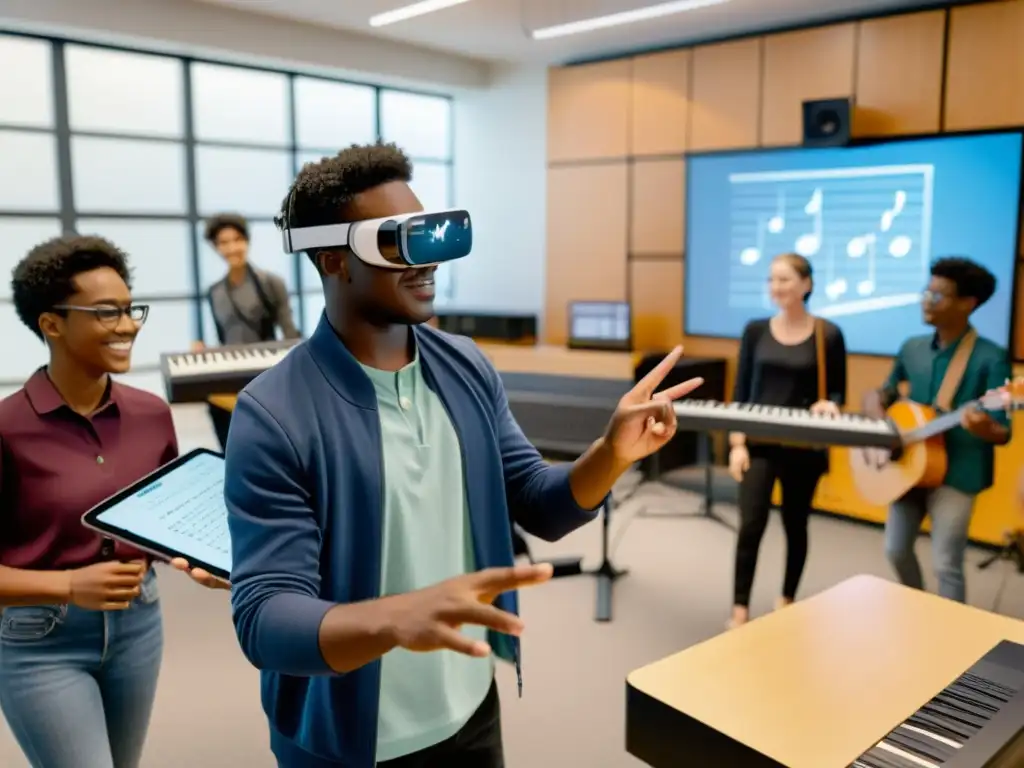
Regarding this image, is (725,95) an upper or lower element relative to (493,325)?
upper

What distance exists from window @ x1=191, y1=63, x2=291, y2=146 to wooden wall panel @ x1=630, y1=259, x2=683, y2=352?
2.96 metres

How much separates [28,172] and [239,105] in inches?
61.0

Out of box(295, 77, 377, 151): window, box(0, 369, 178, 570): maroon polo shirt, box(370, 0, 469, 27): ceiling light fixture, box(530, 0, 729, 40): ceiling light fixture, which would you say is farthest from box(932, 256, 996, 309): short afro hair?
box(295, 77, 377, 151): window

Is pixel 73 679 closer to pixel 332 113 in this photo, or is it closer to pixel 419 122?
pixel 332 113

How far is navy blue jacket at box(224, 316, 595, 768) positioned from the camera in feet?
3.16

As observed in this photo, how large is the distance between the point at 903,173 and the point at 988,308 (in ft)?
2.89

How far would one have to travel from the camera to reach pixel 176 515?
142 cm

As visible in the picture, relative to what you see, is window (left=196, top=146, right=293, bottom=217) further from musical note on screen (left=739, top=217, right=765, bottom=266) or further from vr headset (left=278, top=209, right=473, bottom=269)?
vr headset (left=278, top=209, right=473, bottom=269)

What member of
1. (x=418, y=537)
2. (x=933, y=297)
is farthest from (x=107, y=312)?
(x=933, y=297)

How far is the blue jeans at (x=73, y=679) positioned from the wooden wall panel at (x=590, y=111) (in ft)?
16.7

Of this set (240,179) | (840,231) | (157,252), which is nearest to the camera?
(840,231)

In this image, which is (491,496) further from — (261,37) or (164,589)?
(261,37)

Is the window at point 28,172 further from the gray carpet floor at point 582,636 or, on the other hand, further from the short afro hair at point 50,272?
→ the short afro hair at point 50,272

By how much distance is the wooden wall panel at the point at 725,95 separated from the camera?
207 inches
